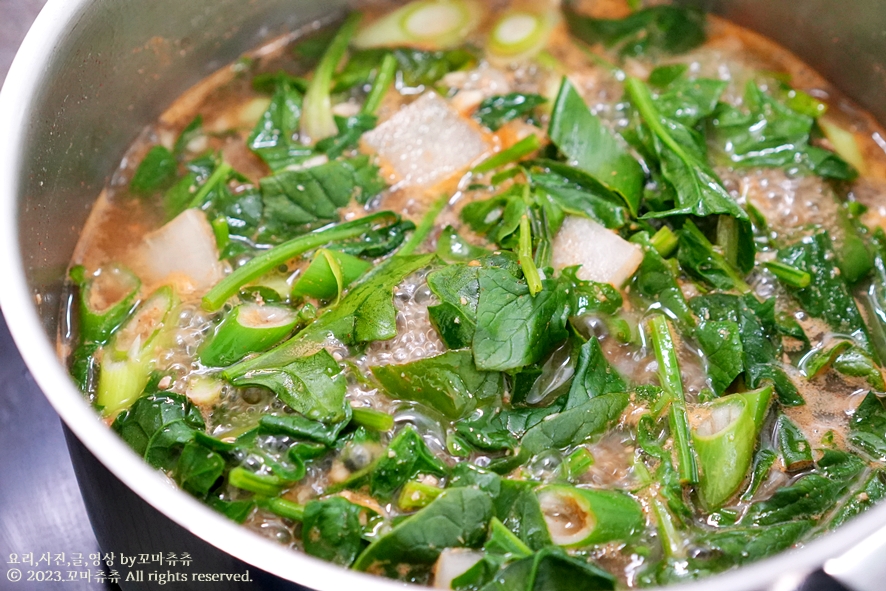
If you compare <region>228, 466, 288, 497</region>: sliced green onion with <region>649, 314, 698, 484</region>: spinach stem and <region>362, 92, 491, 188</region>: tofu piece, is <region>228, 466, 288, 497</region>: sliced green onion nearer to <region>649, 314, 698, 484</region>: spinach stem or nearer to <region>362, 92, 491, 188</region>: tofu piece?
<region>649, 314, 698, 484</region>: spinach stem

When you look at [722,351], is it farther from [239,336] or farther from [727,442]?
[239,336]

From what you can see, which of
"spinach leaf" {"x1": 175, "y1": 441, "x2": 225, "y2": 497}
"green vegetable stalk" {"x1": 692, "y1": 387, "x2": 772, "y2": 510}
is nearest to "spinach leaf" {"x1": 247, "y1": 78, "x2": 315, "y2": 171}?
"spinach leaf" {"x1": 175, "y1": 441, "x2": 225, "y2": 497}

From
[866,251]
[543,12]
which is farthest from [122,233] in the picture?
[866,251]

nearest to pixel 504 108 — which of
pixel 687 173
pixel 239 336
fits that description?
pixel 687 173

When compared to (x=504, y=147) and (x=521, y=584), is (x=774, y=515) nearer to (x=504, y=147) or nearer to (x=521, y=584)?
(x=521, y=584)

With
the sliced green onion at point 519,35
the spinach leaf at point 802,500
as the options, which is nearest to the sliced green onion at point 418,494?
the spinach leaf at point 802,500

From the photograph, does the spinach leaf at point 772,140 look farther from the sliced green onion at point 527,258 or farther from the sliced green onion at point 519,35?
the sliced green onion at point 527,258
